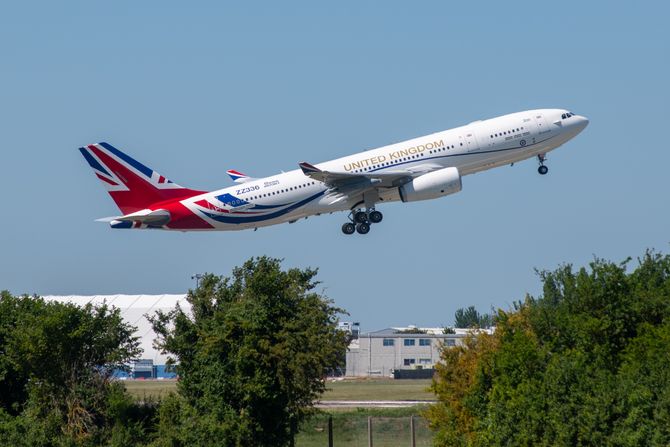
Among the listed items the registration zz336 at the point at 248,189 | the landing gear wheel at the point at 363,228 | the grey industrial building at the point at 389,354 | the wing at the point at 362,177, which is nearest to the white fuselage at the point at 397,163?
the registration zz336 at the point at 248,189

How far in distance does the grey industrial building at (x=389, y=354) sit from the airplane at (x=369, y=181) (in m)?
57.1

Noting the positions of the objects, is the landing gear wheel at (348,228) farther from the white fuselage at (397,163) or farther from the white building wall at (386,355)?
the white building wall at (386,355)

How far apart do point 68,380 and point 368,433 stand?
16765 millimetres

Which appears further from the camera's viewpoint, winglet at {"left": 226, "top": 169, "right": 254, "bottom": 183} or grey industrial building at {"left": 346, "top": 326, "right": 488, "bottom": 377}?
grey industrial building at {"left": 346, "top": 326, "right": 488, "bottom": 377}

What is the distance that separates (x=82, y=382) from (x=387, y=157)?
20838 mm

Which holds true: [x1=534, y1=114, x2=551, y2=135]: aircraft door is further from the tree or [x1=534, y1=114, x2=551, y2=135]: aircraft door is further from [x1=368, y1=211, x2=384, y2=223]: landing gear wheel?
the tree

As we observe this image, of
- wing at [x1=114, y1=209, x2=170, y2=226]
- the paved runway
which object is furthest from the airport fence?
wing at [x1=114, y1=209, x2=170, y2=226]

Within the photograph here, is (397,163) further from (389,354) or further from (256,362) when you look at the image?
(389,354)

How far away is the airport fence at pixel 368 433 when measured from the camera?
168 feet

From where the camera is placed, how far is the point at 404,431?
5231 cm

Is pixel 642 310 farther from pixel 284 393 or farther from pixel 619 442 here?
pixel 284 393

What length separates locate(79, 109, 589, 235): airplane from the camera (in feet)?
213

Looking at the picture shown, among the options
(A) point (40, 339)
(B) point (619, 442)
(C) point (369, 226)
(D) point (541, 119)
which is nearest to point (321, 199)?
(C) point (369, 226)

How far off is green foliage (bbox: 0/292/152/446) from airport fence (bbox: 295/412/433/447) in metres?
8.24
